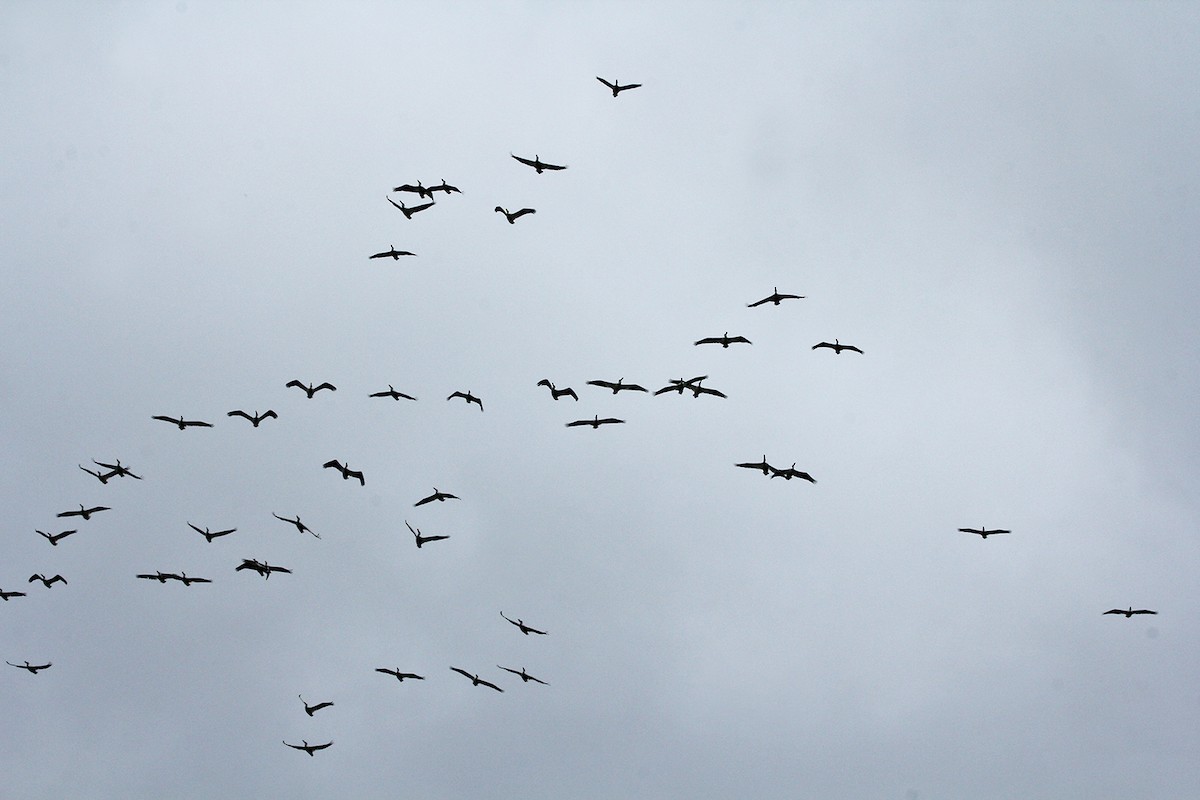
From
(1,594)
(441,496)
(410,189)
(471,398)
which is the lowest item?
(1,594)

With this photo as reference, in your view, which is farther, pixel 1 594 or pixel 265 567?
pixel 1 594

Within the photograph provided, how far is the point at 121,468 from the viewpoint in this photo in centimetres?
10638

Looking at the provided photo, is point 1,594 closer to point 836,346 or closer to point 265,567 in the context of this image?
point 265,567

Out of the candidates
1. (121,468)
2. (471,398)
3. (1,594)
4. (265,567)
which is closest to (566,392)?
(471,398)

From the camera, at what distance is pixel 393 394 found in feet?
364

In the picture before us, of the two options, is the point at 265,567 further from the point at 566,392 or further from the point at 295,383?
the point at 566,392

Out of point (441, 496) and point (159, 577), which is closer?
point (441, 496)

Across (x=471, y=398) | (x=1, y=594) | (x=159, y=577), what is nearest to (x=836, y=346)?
(x=471, y=398)

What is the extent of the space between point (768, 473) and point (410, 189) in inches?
1529

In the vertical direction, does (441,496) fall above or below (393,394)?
below

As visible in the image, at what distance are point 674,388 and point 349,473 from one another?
94.7 ft

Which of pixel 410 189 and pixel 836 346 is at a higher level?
pixel 410 189

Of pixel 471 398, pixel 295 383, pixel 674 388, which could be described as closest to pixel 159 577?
pixel 295 383

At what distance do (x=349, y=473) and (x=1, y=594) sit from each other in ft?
117
